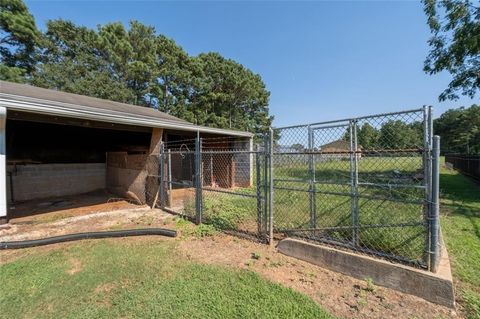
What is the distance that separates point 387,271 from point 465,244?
2.31m

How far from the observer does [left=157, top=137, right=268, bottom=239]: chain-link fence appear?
427cm

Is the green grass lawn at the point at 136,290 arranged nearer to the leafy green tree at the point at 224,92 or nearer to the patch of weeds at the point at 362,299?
the patch of weeds at the point at 362,299

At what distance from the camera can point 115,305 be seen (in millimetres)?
2533

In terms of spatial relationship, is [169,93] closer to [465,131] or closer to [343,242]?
[343,242]

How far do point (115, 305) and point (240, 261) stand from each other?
165cm

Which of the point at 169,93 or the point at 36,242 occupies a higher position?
the point at 169,93

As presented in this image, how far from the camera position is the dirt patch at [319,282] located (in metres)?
2.39

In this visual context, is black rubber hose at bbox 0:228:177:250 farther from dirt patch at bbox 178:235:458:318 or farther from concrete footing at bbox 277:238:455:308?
concrete footing at bbox 277:238:455:308

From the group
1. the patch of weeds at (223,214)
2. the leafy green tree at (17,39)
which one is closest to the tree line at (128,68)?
the leafy green tree at (17,39)

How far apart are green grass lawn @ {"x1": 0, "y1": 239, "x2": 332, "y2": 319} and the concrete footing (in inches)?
31.3

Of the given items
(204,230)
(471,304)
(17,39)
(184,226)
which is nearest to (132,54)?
(17,39)

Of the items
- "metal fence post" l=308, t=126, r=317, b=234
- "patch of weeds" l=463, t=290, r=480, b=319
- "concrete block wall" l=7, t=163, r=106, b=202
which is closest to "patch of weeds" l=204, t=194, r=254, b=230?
"metal fence post" l=308, t=126, r=317, b=234

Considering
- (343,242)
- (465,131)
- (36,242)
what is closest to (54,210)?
(36,242)

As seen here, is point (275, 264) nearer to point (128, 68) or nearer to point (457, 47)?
point (457, 47)
